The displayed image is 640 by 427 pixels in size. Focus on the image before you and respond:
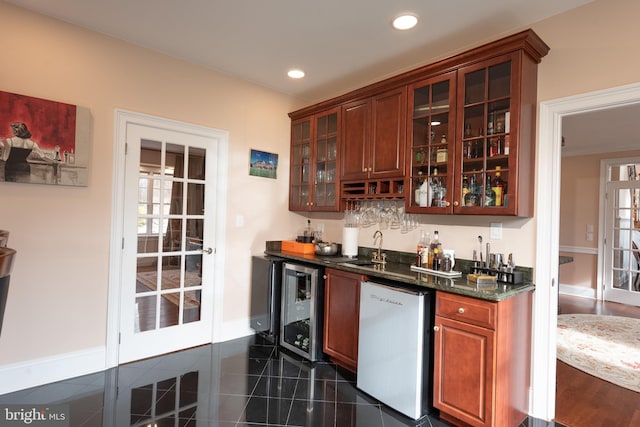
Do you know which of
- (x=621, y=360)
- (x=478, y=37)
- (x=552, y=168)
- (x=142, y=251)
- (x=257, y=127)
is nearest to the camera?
(x=552, y=168)

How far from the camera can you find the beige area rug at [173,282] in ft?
9.85

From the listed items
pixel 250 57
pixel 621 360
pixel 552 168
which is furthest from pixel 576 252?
pixel 250 57

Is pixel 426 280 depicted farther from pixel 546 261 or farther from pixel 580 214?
pixel 580 214

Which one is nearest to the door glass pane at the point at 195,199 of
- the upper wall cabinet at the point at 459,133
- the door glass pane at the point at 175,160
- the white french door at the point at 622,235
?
the door glass pane at the point at 175,160

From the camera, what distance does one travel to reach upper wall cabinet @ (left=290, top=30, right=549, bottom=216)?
217 cm

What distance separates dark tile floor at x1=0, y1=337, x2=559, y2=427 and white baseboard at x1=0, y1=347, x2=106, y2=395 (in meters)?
0.05

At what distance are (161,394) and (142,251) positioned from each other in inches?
46.9

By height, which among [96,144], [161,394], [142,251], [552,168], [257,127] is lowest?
[161,394]

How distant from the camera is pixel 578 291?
5.93 meters

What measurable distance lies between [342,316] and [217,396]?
1083mm

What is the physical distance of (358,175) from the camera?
3.16 meters

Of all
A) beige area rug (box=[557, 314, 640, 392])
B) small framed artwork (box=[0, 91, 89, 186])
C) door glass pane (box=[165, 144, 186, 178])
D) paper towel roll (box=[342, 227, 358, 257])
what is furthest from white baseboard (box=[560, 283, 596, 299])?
small framed artwork (box=[0, 91, 89, 186])

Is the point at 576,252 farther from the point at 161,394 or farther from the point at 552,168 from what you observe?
the point at 161,394

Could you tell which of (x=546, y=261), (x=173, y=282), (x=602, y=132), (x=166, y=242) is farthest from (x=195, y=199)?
(x=602, y=132)
